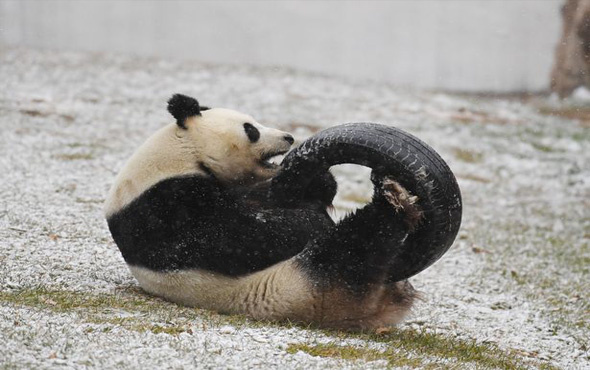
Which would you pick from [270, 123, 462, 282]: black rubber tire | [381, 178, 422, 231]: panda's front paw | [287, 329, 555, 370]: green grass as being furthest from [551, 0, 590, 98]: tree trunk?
[381, 178, 422, 231]: panda's front paw

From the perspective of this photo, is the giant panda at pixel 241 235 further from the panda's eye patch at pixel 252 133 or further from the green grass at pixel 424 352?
the green grass at pixel 424 352

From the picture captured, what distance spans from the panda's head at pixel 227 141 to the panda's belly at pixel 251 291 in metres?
0.77

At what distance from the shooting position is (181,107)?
216 inches

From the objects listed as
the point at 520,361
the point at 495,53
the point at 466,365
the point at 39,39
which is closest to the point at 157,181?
the point at 466,365

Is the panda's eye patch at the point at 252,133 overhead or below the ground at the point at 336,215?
overhead

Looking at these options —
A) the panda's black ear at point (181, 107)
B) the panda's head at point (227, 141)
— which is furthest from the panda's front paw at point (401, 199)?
the panda's black ear at point (181, 107)

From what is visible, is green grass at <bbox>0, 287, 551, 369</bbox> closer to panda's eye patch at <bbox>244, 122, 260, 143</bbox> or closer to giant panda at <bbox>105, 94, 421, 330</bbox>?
giant panda at <bbox>105, 94, 421, 330</bbox>

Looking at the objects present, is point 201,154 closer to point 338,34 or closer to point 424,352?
point 424,352

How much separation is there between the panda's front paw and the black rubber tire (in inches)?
2.0

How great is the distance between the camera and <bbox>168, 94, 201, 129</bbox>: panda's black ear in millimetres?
5480

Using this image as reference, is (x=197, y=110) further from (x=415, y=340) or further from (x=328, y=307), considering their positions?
(x=415, y=340)

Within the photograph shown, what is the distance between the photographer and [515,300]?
741cm

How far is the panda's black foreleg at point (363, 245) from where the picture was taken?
5.06 m

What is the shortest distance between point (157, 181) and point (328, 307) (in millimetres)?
1510
